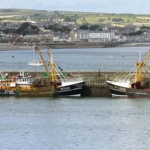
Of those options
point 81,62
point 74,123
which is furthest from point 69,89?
point 81,62

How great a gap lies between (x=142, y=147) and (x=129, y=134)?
2.77 m

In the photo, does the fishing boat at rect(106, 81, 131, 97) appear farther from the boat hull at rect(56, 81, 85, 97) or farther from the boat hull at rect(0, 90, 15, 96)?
the boat hull at rect(0, 90, 15, 96)

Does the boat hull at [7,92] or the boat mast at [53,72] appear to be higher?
the boat mast at [53,72]

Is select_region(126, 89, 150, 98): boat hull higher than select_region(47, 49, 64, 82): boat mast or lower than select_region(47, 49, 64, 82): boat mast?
lower

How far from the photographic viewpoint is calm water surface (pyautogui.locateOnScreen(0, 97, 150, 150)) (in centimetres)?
3256

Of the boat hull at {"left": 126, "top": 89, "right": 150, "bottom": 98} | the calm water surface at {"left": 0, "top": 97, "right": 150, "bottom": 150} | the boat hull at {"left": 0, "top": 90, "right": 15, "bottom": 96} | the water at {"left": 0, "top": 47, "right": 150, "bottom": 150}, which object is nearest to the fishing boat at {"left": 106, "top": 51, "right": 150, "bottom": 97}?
the boat hull at {"left": 126, "top": 89, "right": 150, "bottom": 98}

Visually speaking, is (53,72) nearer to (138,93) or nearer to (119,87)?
(119,87)

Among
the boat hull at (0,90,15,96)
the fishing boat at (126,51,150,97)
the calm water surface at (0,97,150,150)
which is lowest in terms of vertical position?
the calm water surface at (0,97,150,150)

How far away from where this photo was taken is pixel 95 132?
35.2m

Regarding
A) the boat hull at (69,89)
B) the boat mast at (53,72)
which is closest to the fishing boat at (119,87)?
the boat hull at (69,89)

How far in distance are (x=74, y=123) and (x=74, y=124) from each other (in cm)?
34

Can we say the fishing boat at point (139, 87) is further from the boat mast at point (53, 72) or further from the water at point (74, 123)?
the boat mast at point (53, 72)

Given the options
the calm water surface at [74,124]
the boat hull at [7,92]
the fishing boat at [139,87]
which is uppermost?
the fishing boat at [139,87]

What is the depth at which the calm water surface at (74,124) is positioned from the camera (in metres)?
32.6
